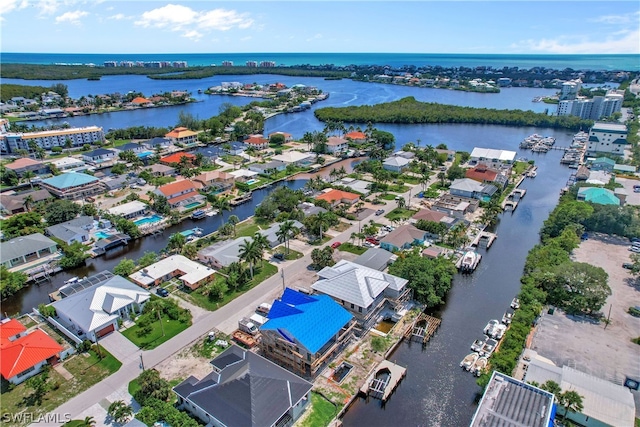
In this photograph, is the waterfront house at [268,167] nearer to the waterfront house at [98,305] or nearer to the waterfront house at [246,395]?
the waterfront house at [98,305]

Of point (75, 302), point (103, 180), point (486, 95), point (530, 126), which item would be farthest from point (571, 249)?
point (486, 95)

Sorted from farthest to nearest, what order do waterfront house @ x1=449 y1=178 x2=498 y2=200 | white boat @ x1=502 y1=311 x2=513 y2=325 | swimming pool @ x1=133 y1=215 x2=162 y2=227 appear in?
1. waterfront house @ x1=449 y1=178 x2=498 y2=200
2. swimming pool @ x1=133 y1=215 x2=162 y2=227
3. white boat @ x1=502 y1=311 x2=513 y2=325

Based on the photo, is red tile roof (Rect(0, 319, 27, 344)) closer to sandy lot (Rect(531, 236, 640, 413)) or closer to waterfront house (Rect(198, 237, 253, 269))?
waterfront house (Rect(198, 237, 253, 269))

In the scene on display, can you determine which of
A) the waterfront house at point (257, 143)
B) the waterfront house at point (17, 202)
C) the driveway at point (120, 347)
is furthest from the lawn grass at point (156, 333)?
the waterfront house at point (257, 143)

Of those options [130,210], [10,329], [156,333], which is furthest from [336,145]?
[10,329]

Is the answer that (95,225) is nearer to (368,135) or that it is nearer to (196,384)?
(196,384)

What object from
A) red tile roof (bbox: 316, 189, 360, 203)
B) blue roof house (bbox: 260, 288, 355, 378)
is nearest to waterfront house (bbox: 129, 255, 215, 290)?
blue roof house (bbox: 260, 288, 355, 378)

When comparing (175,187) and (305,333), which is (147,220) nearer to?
(175,187)
